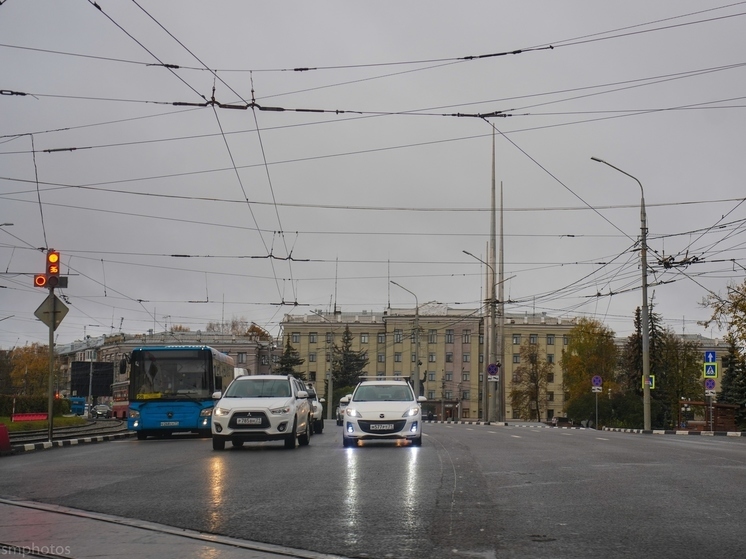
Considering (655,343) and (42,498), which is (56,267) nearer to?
(42,498)

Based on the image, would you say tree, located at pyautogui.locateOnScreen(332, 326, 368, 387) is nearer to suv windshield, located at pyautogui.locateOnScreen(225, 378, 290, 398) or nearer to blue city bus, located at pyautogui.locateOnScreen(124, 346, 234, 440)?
blue city bus, located at pyautogui.locateOnScreen(124, 346, 234, 440)

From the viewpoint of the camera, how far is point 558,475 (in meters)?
12.9

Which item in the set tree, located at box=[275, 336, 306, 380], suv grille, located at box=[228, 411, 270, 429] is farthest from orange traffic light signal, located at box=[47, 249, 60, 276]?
tree, located at box=[275, 336, 306, 380]

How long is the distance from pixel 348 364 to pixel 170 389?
84184mm

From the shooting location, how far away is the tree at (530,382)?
10862 cm

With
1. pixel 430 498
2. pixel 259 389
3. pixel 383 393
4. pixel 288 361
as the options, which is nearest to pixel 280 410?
pixel 259 389

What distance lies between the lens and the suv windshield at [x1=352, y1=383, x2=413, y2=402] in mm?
21500

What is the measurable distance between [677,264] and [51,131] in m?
23.1

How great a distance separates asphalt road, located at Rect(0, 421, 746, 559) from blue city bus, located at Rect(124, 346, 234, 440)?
920cm

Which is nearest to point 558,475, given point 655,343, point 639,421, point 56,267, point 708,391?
point 56,267

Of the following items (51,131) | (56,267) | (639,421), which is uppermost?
(51,131)

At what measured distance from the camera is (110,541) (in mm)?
7574

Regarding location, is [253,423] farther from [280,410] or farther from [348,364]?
[348,364]

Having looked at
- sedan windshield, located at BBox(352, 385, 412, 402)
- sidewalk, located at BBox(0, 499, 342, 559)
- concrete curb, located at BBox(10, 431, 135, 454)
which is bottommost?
concrete curb, located at BBox(10, 431, 135, 454)
